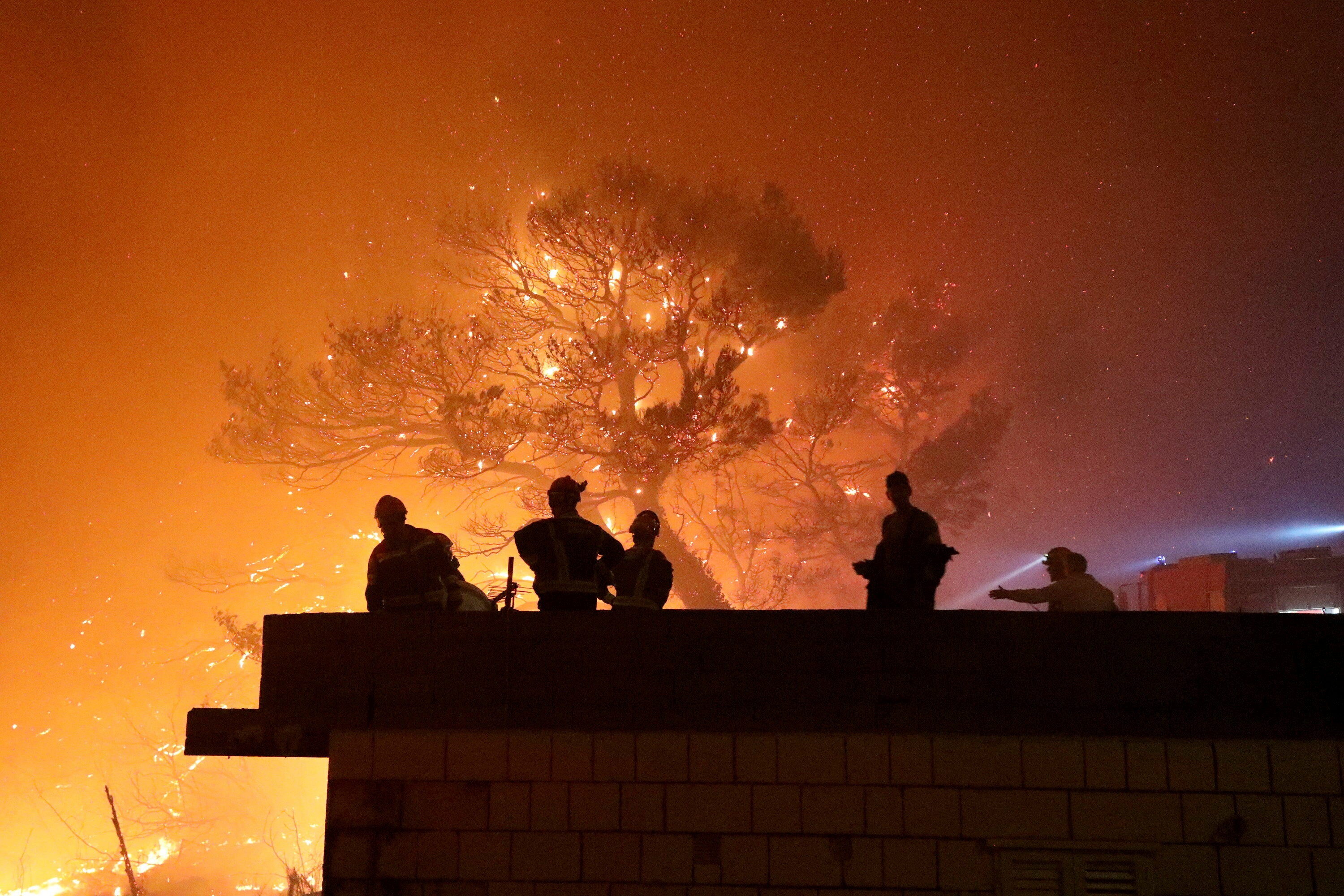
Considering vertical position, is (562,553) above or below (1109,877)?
above

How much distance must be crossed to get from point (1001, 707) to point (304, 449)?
1478cm

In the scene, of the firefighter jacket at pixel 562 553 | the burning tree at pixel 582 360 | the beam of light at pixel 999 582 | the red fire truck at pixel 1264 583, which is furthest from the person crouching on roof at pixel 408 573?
the beam of light at pixel 999 582

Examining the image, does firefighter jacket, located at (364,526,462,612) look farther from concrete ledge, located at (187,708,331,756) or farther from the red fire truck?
the red fire truck

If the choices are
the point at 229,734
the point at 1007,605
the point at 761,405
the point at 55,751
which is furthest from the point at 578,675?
the point at 1007,605

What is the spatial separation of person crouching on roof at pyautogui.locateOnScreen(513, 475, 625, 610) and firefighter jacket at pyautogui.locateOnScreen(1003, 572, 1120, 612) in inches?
105

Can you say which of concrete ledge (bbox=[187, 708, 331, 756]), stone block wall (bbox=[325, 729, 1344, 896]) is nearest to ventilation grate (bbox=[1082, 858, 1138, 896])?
stone block wall (bbox=[325, 729, 1344, 896])

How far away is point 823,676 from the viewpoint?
17.3 ft

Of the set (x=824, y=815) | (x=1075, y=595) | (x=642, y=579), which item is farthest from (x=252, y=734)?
(x=1075, y=595)

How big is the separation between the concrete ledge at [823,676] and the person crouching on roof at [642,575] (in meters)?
0.81

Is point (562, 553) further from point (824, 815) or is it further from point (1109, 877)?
point (1109, 877)

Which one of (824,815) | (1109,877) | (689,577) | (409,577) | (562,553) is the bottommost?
(1109,877)

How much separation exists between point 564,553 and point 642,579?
54cm

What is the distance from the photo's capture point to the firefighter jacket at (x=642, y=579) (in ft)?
20.5

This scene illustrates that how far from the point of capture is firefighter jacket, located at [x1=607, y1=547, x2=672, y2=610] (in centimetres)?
625
